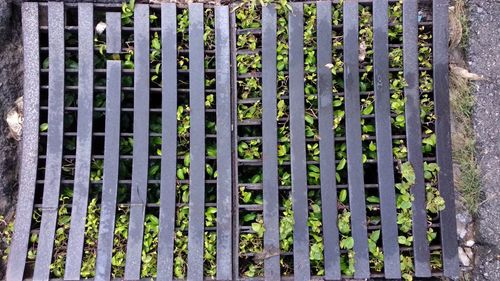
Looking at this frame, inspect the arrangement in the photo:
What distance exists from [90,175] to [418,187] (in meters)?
1.51

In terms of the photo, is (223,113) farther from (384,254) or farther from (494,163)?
(494,163)

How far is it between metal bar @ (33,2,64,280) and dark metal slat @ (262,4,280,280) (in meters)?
0.94

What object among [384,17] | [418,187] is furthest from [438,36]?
[418,187]

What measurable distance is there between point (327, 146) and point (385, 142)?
0.27 metres

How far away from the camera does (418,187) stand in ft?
7.38

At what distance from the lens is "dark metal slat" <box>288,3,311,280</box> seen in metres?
2.21

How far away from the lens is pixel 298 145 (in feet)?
7.37

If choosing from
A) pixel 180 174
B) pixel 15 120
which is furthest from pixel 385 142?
pixel 15 120

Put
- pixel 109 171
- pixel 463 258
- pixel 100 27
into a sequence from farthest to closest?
pixel 463 258
pixel 100 27
pixel 109 171

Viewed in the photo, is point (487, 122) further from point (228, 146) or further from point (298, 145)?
point (228, 146)

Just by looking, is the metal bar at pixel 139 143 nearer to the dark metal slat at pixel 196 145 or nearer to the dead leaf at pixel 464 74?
the dark metal slat at pixel 196 145

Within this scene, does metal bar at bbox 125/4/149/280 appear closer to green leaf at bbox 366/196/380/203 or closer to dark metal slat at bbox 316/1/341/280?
dark metal slat at bbox 316/1/341/280

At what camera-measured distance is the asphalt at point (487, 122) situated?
2539mm

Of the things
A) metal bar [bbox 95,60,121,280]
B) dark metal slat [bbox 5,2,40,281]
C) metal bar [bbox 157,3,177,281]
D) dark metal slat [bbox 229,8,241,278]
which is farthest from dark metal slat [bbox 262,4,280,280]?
dark metal slat [bbox 5,2,40,281]
